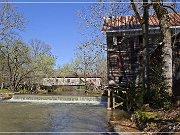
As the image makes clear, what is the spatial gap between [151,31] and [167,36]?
11264 mm

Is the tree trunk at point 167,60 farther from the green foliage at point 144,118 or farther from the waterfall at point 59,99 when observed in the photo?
the waterfall at point 59,99

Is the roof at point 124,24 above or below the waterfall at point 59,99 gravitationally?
above

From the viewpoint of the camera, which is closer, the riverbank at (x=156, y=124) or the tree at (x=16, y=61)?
the riverbank at (x=156, y=124)

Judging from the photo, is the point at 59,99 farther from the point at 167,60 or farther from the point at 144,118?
the point at 144,118

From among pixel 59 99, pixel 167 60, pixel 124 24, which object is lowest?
pixel 59 99

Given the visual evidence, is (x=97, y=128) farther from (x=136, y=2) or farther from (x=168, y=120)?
(x=136, y=2)

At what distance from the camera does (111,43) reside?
29641mm

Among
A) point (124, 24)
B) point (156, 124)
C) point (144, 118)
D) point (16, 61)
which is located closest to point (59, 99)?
point (124, 24)

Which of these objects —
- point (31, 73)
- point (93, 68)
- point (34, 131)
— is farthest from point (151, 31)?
point (93, 68)

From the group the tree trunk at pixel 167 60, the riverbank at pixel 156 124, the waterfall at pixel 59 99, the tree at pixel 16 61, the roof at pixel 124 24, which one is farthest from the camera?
the tree at pixel 16 61

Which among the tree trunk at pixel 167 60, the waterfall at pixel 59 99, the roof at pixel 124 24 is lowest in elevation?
the waterfall at pixel 59 99

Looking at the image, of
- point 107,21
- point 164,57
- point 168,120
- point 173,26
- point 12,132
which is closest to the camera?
point 168,120

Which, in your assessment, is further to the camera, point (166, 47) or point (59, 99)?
point (59, 99)

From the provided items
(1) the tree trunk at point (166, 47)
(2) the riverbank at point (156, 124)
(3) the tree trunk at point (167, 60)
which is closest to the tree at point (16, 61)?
(1) the tree trunk at point (166, 47)
